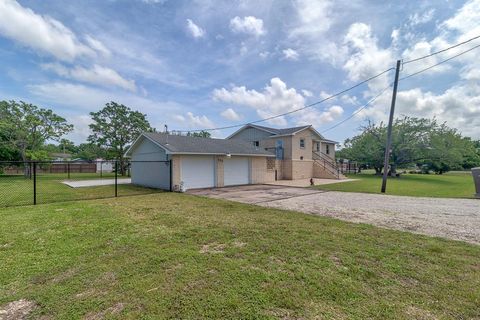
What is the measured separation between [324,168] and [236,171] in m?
10.9

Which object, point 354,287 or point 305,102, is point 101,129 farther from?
point 354,287

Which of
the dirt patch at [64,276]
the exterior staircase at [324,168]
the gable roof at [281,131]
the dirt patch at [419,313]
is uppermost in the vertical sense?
the gable roof at [281,131]

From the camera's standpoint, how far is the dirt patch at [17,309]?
229 centimetres

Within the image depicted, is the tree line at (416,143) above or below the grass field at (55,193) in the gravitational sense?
above

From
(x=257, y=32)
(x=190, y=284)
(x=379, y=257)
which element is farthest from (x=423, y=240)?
(x=257, y=32)

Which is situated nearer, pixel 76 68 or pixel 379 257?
pixel 379 257

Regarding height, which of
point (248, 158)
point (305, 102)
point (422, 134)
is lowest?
point (248, 158)

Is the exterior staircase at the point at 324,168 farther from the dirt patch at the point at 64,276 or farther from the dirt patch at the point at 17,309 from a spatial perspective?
the dirt patch at the point at 17,309

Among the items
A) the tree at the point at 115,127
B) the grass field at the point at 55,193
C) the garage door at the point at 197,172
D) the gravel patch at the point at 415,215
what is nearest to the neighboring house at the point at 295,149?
the garage door at the point at 197,172

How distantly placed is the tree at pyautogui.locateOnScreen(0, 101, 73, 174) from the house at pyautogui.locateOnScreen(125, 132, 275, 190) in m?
12.2

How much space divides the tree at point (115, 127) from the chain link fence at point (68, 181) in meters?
2.26

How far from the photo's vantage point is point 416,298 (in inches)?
100

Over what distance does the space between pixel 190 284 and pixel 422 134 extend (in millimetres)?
30299

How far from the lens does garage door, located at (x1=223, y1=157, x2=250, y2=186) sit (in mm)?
15078
